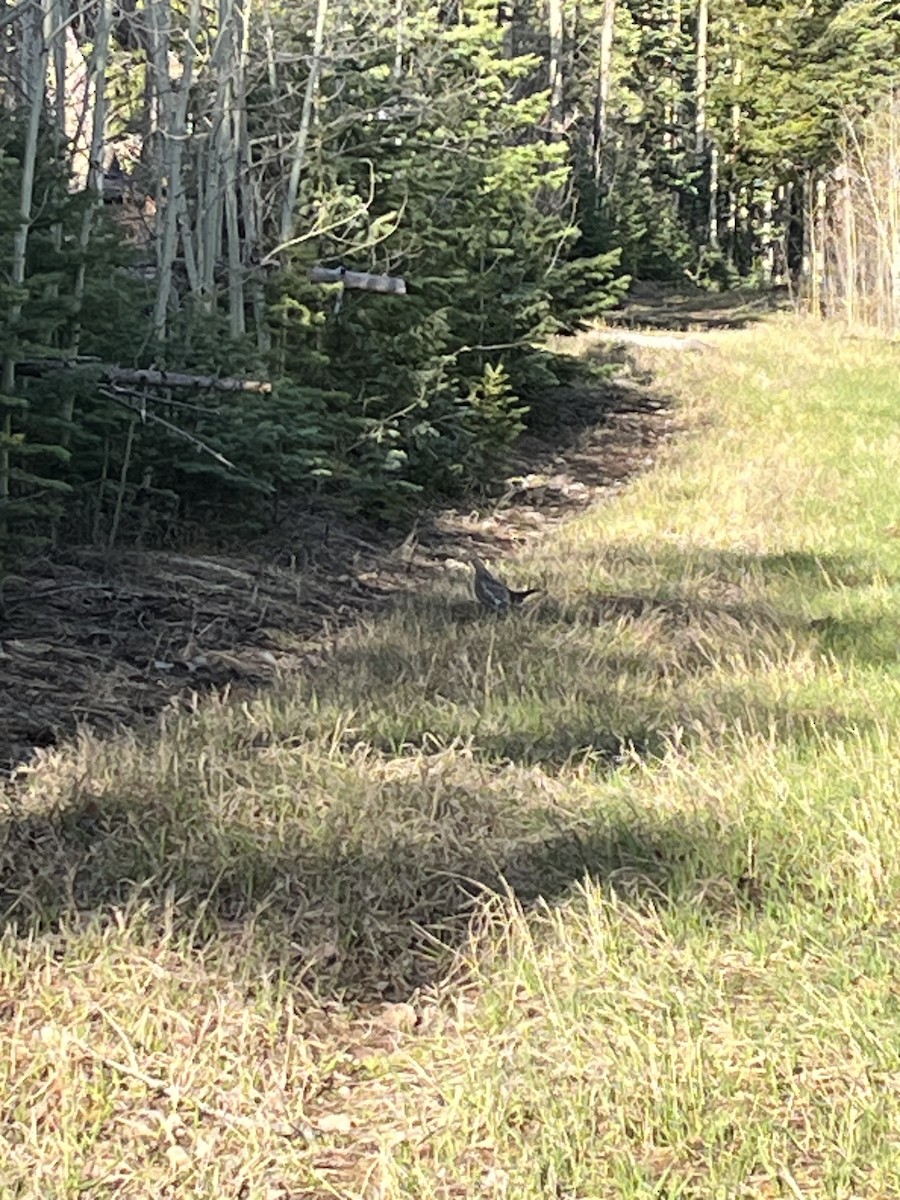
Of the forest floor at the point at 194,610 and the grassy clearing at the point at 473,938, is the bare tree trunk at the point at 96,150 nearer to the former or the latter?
the forest floor at the point at 194,610

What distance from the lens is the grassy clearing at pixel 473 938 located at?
2.28 m

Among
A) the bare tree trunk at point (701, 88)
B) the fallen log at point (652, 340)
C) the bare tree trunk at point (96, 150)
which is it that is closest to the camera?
→ the bare tree trunk at point (96, 150)

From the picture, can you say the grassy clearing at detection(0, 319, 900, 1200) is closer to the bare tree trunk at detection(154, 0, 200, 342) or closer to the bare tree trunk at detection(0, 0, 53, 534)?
the bare tree trunk at detection(0, 0, 53, 534)

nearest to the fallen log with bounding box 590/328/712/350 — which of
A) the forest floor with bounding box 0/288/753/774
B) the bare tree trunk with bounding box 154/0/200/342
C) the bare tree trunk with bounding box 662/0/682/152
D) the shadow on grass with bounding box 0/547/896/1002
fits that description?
the forest floor with bounding box 0/288/753/774

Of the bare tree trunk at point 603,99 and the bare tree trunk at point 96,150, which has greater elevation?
the bare tree trunk at point 603,99

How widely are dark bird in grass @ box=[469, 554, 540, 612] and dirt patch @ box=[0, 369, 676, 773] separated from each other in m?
0.62

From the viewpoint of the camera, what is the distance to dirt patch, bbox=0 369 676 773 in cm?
481

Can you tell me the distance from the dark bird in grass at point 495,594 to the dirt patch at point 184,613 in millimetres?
615

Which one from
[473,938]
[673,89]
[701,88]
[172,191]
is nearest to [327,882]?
[473,938]

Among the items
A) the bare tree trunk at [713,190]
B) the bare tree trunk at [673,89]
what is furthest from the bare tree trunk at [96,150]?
the bare tree trunk at [673,89]

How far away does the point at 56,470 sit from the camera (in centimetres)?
646

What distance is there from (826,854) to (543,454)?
33.2ft

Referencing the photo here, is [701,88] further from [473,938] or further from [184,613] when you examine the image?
[473,938]

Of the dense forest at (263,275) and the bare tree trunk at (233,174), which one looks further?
the bare tree trunk at (233,174)
